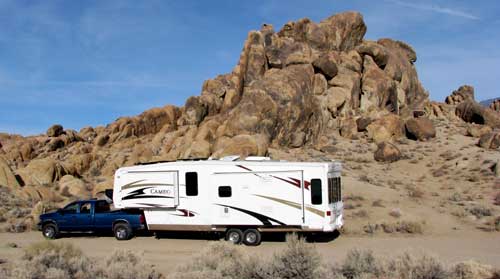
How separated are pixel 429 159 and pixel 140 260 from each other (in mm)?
34845

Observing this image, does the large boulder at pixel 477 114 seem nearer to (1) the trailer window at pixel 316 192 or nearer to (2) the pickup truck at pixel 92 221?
(1) the trailer window at pixel 316 192

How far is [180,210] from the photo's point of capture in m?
18.2

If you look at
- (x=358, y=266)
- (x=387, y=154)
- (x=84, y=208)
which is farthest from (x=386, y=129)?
(x=358, y=266)

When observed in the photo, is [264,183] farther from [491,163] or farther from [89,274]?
[491,163]

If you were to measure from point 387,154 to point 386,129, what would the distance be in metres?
7.03

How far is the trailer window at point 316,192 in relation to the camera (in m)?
17.0

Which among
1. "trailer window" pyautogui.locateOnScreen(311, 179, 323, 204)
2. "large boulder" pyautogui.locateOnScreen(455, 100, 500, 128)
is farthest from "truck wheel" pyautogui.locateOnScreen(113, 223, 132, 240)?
"large boulder" pyautogui.locateOnScreen(455, 100, 500, 128)

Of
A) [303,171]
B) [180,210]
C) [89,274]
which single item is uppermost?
[303,171]

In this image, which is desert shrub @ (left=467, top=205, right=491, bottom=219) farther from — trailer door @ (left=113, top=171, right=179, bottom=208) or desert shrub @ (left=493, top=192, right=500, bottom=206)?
trailer door @ (left=113, top=171, right=179, bottom=208)

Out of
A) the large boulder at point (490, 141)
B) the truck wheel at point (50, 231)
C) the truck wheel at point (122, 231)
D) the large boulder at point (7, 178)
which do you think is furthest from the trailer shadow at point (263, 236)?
the large boulder at point (490, 141)

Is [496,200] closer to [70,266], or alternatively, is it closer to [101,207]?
[101,207]

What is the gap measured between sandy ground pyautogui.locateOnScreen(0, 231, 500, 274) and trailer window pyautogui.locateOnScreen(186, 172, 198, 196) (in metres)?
1.84

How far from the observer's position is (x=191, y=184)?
Result: 18203 mm

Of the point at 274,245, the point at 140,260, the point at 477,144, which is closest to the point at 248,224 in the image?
the point at 274,245
